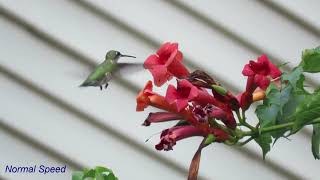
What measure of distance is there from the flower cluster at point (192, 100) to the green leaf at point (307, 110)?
13cm

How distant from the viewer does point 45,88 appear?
269 cm

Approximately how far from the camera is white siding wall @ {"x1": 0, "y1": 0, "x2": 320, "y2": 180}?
2.66m

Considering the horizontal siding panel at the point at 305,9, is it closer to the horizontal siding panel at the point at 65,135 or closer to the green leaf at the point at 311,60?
the horizontal siding panel at the point at 65,135

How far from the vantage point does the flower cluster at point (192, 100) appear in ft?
4.09

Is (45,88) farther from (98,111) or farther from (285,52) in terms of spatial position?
(285,52)

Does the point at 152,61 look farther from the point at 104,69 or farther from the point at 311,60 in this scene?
the point at 104,69

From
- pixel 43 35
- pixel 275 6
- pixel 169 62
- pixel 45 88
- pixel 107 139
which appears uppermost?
pixel 275 6

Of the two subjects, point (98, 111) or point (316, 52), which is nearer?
point (316, 52)

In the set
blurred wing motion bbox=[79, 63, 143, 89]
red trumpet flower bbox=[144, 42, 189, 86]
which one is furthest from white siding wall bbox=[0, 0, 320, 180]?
red trumpet flower bbox=[144, 42, 189, 86]

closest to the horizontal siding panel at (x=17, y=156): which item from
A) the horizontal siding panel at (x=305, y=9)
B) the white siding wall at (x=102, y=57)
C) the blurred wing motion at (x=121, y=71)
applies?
the white siding wall at (x=102, y=57)

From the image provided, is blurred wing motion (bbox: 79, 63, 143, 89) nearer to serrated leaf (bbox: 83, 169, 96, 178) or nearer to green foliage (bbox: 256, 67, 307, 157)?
serrated leaf (bbox: 83, 169, 96, 178)

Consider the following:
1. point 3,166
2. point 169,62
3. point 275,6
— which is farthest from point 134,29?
point 169,62

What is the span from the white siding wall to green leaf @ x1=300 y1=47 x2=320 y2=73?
143 cm

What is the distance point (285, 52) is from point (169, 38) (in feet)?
1.57
